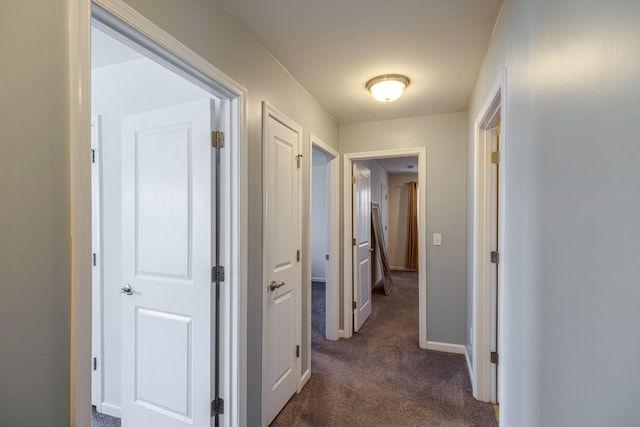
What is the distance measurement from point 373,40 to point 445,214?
1.94 m

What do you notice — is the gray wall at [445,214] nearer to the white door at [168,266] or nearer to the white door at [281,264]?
the white door at [281,264]

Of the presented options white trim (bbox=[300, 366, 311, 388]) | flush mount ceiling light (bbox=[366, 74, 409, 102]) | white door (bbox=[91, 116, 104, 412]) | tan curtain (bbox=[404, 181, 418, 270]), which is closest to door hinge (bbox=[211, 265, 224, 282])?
white door (bbox=[91, 116, 104, 412])

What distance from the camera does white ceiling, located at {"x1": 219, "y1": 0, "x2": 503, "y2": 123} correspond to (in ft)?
4.97

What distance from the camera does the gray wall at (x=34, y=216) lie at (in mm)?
735

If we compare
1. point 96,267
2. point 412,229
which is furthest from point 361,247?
point 412,229

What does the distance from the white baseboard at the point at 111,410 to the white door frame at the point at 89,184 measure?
3.39ft

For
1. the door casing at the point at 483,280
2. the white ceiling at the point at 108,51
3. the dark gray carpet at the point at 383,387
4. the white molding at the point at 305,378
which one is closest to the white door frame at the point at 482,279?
the door casing at the point at 483,280

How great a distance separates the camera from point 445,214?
10.1 feet

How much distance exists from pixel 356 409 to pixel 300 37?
254 cm

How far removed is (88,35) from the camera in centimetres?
90

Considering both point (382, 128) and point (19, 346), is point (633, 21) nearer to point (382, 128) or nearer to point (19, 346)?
point (19, 346)

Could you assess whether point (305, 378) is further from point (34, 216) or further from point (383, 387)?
point (34, 216)

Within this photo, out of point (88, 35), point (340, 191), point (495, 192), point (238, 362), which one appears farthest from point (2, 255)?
point (340, 191)

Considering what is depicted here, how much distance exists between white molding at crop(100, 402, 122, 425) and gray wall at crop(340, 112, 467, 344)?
279 centimetres
